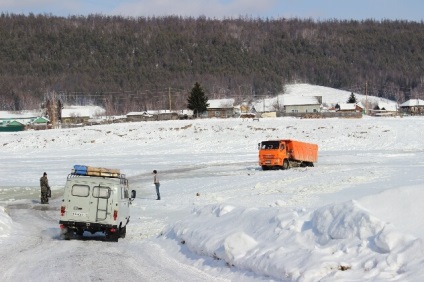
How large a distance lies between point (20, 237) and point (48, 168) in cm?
3537

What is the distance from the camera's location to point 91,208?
20.1 meters

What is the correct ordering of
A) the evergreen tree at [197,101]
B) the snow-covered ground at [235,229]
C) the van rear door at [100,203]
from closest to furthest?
the snow-covered ground at [235,229] → the van rear door at [100,203] → the evergreen tree at [197,101]

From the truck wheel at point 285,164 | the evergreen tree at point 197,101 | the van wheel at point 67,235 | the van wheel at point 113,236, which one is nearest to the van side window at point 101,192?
the van wheel at point 113,236

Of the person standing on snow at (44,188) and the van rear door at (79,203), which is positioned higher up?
the van rear door at (79,203)

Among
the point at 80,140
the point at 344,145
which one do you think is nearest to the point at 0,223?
the point at 344,145

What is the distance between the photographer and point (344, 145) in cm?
7456

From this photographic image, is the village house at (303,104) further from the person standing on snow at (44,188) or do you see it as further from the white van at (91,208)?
the white van at (91,208)

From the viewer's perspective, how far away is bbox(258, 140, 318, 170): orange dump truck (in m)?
47.1

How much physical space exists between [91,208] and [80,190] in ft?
2.35

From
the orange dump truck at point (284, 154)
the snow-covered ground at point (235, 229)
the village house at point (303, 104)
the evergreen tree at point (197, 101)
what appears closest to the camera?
the snow-covered ground at point (235, 229)

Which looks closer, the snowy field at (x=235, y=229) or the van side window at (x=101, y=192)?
the snowy field at (x=235, y=229)

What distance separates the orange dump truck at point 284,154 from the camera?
4706cm

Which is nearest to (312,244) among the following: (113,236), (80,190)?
(113,236)

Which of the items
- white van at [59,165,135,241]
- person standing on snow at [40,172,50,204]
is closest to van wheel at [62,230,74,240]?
white van at [59,165,135,241]
